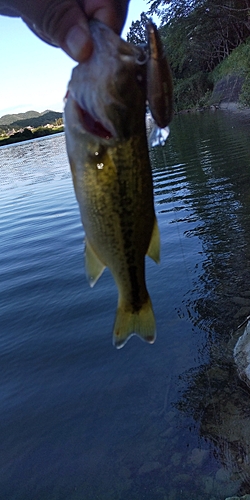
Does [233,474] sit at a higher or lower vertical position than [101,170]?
lower

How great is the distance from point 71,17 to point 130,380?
584 centimetres

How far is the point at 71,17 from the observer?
6.32ft

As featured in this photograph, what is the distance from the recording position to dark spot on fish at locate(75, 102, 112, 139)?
198cm

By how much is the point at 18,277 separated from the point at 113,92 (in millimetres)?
10731

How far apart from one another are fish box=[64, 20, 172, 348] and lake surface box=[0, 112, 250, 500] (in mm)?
3695

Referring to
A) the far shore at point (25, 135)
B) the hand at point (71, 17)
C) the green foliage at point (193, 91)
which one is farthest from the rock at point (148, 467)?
the far shore at point (25, 135)

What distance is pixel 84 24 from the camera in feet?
6.28

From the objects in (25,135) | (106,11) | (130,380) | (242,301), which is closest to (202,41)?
(242,301)

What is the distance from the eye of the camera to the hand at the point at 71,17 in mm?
1895

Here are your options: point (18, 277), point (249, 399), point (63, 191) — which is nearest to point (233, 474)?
point (249, 399)

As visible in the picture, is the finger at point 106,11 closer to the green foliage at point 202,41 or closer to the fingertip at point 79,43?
the fingertip at point 79,43

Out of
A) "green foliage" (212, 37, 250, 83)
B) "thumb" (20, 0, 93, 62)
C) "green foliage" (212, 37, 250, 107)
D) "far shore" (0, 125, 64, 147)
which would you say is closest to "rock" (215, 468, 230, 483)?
"thumb" (20, 0, 93, 62)

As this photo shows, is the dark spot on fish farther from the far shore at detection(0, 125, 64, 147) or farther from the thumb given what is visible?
the far shore at detection(0, 125, 64, 147)

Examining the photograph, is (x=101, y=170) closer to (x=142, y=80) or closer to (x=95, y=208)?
(x=95, y=208)
